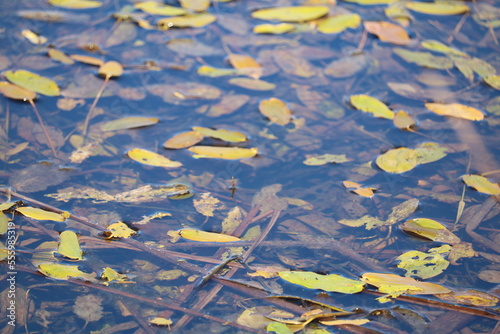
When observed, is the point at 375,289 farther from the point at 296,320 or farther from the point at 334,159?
the point at 334,159

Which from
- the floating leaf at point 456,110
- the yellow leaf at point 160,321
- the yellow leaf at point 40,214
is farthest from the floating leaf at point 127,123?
the floating leaf at point 456,110

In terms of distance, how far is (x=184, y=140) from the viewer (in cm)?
201

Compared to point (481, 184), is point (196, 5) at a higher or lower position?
higher

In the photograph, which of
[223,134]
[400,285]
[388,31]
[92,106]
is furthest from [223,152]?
[388,31]

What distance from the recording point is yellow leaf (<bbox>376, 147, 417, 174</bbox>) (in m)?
→ 1.93

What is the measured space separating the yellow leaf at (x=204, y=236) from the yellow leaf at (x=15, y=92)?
110cm

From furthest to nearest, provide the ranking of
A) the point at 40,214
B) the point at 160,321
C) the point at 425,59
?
the point at 425,59
the point at 40,214
the point at 160,321

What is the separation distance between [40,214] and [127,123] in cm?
60

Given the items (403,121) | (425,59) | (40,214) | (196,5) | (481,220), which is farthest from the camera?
(196,5)

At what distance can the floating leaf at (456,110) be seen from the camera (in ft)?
7.09

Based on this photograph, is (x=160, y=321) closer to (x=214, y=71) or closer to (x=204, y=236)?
(x=204, y=236)

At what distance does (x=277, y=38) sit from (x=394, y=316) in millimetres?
1757

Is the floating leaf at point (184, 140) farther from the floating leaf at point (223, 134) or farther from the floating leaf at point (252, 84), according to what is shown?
the floating leaf at point (252, 84)

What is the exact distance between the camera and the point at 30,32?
2547 millimetres
